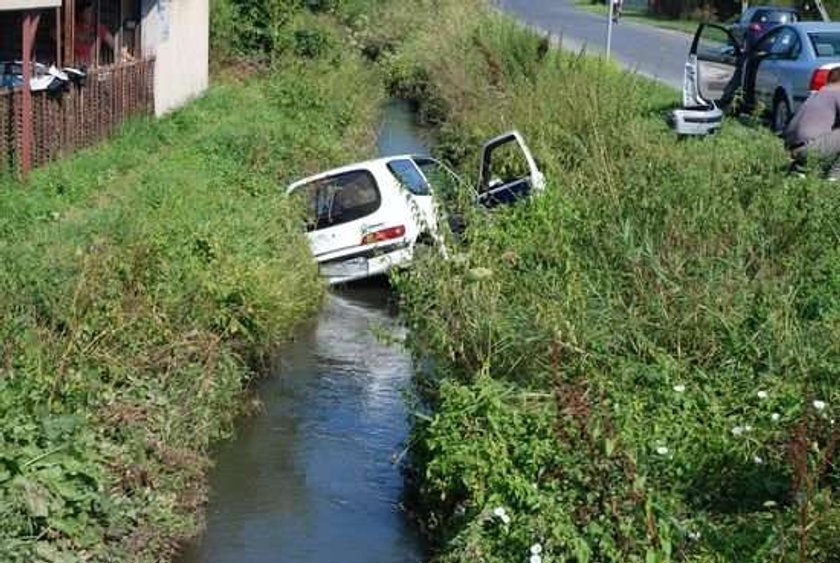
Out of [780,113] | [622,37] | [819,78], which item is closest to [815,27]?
[780,113]

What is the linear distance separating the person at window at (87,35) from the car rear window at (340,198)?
21.5 feet

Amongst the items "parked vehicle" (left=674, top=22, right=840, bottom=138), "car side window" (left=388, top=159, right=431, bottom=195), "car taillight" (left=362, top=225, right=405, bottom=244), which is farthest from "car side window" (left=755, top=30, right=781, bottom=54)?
"car taillight" (left=362, top=225, right=405, bottom=244)

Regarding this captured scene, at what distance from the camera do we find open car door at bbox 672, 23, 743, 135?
18.2 metres

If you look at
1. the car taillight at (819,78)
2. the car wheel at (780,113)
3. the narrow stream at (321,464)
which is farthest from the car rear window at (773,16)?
the narrow stream at (321,464)

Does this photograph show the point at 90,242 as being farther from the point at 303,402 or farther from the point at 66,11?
the point at 66,11

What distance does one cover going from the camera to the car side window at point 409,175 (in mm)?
16531

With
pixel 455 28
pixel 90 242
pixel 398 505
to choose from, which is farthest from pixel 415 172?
pixel 455 28

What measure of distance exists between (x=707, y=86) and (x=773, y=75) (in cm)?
187

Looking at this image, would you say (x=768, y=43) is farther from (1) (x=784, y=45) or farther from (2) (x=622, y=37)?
(2) (x=622, y=37)

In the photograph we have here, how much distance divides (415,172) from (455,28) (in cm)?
1489

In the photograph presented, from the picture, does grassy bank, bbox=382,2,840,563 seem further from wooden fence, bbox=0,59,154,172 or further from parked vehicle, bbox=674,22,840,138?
wooden fence, bbox=0,59,154,172

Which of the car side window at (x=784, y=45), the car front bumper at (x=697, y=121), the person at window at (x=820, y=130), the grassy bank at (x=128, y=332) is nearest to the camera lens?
the grassy bank at (x=128, y=332)

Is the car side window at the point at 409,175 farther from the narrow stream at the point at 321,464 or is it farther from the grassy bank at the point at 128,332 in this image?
the narrow stream at the point at 321,464

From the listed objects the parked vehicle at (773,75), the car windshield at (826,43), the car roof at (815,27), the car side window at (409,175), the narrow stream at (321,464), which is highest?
the car roof at (815,27)
